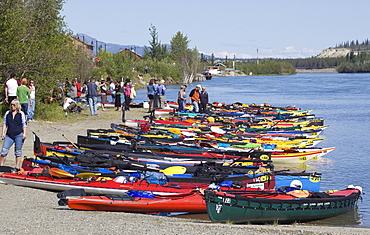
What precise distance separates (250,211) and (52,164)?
5237mm

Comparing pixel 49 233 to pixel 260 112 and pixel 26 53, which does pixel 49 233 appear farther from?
pixel 260 112

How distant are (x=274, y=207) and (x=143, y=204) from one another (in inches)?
98.3

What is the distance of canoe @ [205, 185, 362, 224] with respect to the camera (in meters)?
9.86

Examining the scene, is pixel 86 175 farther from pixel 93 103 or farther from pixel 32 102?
pixel 93 103

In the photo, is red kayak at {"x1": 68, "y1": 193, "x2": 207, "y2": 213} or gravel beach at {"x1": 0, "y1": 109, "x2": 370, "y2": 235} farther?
red kayak at {"x1": 68, "y1": 193, "x2": 207, "y2": 213}

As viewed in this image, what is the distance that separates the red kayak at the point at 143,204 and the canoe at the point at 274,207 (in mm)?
986

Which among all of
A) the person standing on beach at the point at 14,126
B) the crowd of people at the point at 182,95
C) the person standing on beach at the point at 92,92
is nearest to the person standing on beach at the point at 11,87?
the person standing on beach at the point at 14,126

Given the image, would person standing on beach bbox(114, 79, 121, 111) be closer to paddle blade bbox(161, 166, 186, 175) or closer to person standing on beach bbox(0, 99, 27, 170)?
paddle blade bbox(161, 166, 186, 175)

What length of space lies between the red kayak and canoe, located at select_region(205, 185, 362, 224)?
99cm

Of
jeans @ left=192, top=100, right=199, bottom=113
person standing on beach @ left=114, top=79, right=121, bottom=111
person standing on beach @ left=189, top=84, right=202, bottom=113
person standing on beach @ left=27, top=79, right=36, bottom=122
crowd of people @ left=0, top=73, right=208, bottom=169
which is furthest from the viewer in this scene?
person standing on beach @ left=114, top=79, right=121, bottom=111

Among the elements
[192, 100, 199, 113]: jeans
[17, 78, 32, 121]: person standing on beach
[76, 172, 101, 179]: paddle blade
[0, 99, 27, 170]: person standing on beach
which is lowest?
[76, 172, 101, 179]: paddle blade

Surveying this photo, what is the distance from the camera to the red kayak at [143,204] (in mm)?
10305

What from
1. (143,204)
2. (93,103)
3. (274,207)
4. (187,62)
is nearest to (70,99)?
(93,103)

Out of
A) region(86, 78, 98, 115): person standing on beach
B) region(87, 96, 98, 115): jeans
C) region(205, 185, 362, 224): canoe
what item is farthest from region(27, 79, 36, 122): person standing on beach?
region(205, 185, 362, 224): canoe
